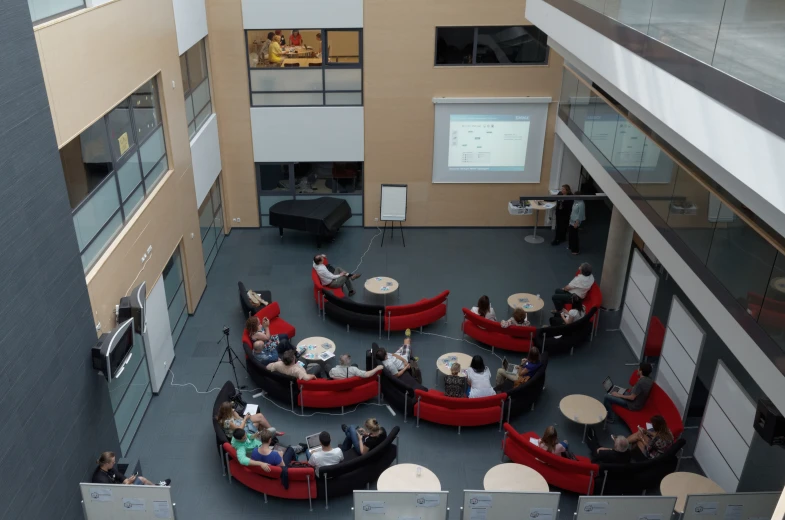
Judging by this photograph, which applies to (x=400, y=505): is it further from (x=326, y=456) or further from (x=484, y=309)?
(x=484, y=309)

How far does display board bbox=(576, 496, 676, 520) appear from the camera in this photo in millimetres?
6520

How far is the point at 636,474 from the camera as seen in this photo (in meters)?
7.77

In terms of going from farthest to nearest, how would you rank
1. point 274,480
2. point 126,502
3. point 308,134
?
point 308,134
point 274,480
point 126,502

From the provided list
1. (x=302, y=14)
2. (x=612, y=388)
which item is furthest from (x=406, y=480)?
(x=302, y=14)

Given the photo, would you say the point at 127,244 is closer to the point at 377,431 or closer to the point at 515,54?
the point at 377,431

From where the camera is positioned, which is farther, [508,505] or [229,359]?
[229,359]

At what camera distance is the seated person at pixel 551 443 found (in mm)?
7836

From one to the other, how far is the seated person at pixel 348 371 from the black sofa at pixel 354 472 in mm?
1286

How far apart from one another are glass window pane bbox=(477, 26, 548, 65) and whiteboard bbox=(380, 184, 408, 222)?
3.23 metres

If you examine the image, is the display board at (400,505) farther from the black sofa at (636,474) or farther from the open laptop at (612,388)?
the open laptop at (612,388)

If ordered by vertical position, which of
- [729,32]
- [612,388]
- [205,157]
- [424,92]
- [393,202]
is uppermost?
[729,32]

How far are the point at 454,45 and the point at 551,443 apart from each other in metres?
8.74

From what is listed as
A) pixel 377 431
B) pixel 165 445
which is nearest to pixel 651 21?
pixel 377 431

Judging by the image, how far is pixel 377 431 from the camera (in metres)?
8.04
